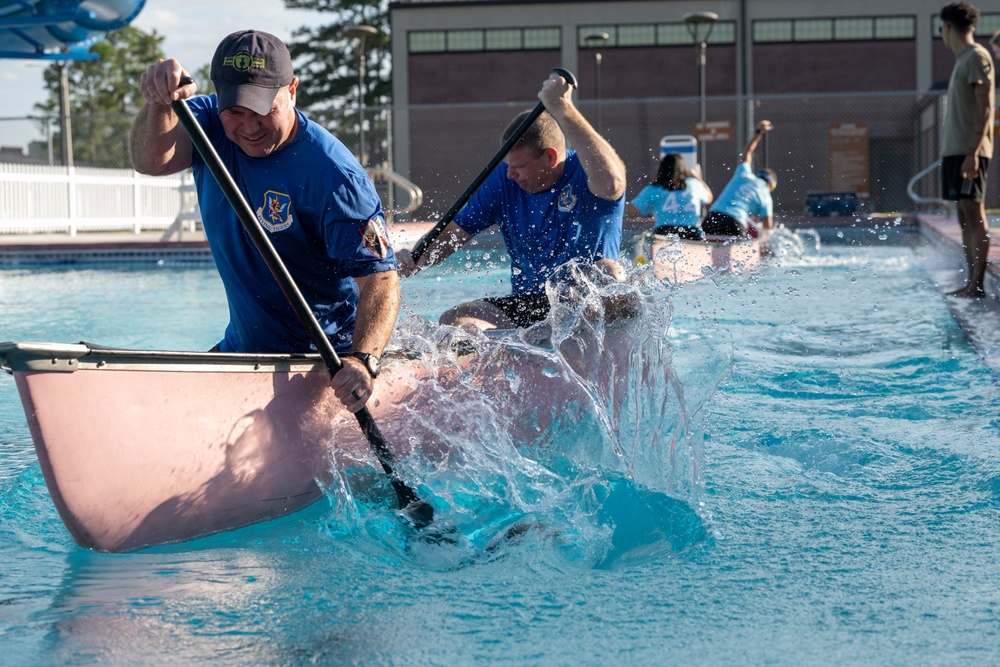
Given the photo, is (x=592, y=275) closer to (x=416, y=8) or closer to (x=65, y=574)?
(x=65, y=574)

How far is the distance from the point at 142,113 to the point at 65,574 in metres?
1.54

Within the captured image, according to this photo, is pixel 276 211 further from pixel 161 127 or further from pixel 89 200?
pixel 89 200

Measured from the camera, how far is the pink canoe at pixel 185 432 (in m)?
2.93

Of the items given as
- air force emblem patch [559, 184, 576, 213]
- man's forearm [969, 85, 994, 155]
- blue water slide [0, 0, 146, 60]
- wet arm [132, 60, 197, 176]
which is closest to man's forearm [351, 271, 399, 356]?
wet arm [132, 60, 197, 176]

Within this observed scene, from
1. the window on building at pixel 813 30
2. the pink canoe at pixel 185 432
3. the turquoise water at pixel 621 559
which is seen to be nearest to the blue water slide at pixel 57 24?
the turquoise water at pixel 621 559

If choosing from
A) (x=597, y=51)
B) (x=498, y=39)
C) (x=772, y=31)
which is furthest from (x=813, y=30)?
(x=498, y=39)

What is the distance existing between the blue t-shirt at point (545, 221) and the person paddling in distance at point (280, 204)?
4.61 feet

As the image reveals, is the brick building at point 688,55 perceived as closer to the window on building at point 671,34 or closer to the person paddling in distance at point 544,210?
the window on building at point 671,34

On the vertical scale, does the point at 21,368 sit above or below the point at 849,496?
above

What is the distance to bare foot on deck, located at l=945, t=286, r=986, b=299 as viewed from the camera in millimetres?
8031

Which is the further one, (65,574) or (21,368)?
(65,574)

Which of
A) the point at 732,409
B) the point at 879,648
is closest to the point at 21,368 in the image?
the point at 879,648

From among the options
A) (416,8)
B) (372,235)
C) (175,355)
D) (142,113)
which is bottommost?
(175,355)

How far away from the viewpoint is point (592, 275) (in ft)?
15.6
